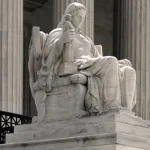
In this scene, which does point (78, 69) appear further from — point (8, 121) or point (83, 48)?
point (8, 121)

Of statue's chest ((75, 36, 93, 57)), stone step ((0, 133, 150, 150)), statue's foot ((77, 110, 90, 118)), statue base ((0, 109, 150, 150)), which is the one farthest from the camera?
statue's chest ((75, 36, 93, 57))

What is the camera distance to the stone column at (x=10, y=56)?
2786cm

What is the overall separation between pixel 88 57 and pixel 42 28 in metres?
20.0

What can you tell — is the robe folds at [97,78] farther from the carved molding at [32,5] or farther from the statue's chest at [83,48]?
the carved molding at [32,5]

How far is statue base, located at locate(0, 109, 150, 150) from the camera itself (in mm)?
18641

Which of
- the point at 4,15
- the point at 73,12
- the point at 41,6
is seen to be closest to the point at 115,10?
the point at 41,6

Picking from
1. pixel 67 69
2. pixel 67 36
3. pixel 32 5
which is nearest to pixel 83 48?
pixel 67 36

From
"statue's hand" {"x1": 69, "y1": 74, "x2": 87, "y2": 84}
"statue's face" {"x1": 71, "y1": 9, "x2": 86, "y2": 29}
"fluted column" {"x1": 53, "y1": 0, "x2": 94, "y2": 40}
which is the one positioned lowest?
"statue's hand" {"x1": 69, "y1": 74, "x2": 87, "y2": 84}

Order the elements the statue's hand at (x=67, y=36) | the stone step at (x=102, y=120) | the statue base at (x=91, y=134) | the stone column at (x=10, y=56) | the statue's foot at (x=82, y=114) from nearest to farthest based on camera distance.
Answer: the statue base at (x=91, y=134) → the stone step at (x=102, y=120) → the statue's foot at (x=82, y=114) → the statue's hand at (x=67, y=36) → the stone column at (x=10, y=56)

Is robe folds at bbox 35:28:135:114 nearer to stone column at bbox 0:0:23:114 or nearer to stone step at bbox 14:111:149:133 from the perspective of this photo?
stone step at bbox 14:111:149:133

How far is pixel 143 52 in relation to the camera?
3369 cm

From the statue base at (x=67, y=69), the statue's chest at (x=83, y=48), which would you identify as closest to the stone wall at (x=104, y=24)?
the statue's chest at (x=83, y=48)

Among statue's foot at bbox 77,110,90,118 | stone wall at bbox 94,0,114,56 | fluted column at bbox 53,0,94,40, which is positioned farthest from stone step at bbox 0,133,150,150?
stone wall at bbox 94,0,114,56

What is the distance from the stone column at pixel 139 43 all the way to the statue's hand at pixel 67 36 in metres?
12.9
